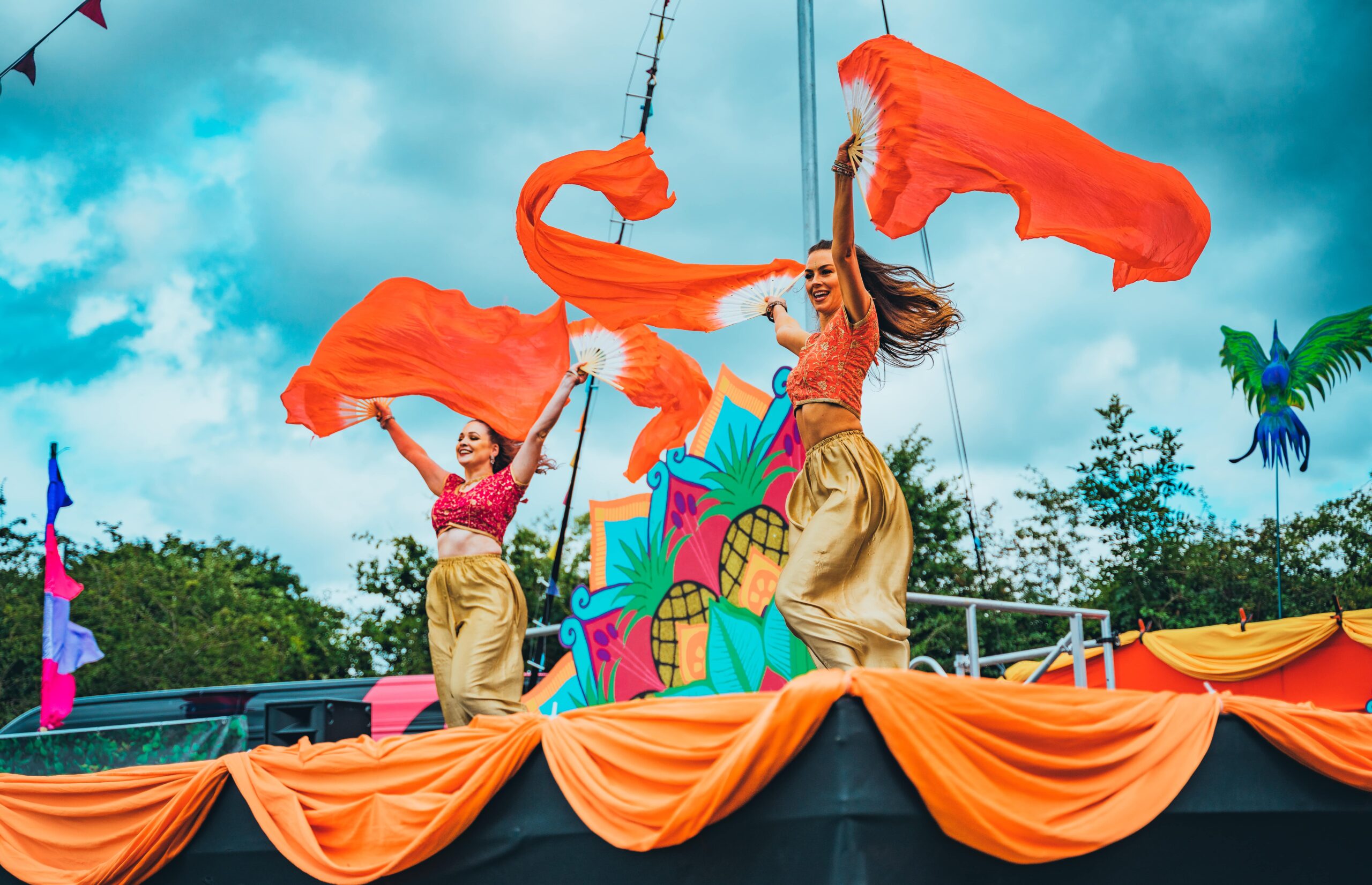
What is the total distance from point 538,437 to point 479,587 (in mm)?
699

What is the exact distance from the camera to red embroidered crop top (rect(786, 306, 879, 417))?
3811mm

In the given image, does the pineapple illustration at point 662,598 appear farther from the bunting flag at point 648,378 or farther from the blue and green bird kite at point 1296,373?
the blue and green bird kite at point 1296,373

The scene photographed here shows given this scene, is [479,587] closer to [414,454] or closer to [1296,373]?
[414,454]

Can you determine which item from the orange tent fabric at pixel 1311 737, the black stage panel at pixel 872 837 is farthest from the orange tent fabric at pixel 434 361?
the orange tent fabric at pixel 1311 737

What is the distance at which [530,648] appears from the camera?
50.1 ft

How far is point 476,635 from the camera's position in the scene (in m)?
4.79

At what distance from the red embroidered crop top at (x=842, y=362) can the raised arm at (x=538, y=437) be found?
1466 mm

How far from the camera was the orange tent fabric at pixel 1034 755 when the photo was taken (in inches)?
107

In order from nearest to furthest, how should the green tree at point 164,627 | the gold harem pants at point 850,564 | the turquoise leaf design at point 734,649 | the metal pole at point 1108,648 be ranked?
the gold harem pants at point 850,564 < the turquoise leaf design at point 734,649 < the metal pole at point 1108,648 < the green tree at point 164,627

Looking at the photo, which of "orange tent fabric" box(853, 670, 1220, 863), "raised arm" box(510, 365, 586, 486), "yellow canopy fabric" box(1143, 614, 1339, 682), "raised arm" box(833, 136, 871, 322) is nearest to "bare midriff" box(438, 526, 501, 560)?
"raised arm" box(510, 365, 586, 486)

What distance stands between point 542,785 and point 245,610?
692 inches

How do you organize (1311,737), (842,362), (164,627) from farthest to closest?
(164,627), (842,362), (1311,737)

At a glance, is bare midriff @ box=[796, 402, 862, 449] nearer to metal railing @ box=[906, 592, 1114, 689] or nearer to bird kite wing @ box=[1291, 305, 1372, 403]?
metal railing @ box=[906, 592, 1114, 689]

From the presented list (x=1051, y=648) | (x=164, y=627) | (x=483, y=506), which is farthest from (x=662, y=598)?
(x=164, y=627)
